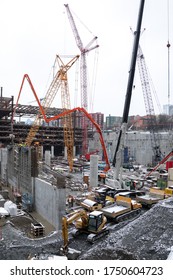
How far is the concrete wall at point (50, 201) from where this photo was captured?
18.9 metres

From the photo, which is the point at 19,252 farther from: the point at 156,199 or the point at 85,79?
the point at 85,79

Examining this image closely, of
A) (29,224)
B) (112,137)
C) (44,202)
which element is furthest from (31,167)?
(112,137)

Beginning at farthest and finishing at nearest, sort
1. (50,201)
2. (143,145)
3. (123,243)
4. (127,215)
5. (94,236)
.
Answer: (143,145) < (50,201) < (127,215) < (94,236) < (123,243)

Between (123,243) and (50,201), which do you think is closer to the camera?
(123,243)

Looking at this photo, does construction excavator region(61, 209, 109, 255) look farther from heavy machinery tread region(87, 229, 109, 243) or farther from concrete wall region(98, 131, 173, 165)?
concrete wall region(98, 131, 173, 165)

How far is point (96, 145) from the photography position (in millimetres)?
71688

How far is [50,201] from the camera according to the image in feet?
68.2

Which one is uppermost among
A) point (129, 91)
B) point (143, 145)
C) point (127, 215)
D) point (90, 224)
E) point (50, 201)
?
point (129, 91)

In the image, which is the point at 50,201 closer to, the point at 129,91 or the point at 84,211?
the point at 84,211

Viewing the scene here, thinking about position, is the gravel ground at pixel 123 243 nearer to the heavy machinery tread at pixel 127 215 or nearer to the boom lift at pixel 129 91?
the heavy machinery tread at pixel 127 215

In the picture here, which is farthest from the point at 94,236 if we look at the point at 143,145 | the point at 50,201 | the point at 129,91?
the point at 143,145

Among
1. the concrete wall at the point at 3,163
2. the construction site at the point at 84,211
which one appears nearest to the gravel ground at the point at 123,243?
the construction site at the point at 84,211

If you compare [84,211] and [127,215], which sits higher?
[84,211]

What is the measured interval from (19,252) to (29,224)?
9.70m
